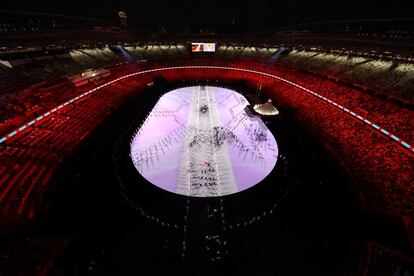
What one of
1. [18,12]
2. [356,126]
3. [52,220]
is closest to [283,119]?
[356,126]

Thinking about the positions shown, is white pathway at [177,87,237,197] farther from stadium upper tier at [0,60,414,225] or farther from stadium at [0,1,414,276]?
stadium upper tier at [0,60,414,225]

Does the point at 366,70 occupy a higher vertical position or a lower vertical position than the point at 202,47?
lower

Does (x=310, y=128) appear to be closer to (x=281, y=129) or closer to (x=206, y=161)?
(x=281, y=129)

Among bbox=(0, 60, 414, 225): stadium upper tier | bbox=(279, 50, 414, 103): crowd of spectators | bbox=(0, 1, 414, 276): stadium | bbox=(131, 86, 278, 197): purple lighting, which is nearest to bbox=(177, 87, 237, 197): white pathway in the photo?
bbox=(131, 86, 278, 197): purple lighting

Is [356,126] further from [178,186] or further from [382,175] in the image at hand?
[178,186]

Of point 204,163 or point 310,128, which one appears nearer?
point 204,163

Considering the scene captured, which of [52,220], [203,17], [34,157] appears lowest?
[52,220]

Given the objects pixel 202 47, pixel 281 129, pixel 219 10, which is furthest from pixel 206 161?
pixel 219 10
